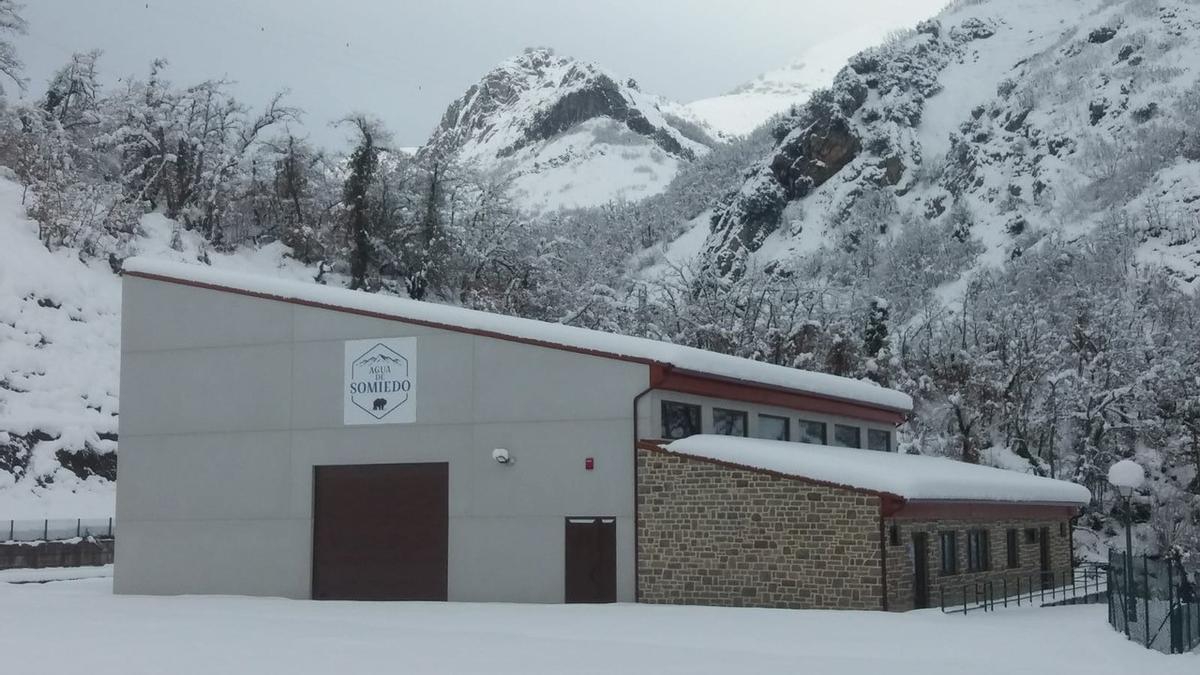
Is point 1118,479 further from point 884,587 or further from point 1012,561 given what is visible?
point 1012,561

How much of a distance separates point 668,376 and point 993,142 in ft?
243

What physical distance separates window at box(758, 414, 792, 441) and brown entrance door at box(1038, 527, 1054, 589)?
7406 mm

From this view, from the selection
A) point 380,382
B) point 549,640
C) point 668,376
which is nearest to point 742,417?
point 668,376

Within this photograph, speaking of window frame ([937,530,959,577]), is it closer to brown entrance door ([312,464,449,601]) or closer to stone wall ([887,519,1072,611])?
stone wall ([887,519,1072,611])

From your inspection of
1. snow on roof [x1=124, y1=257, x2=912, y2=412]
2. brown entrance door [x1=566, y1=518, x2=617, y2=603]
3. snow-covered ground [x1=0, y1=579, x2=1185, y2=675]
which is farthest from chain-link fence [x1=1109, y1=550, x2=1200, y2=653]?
brown entrance door [x1=566, y1=518, x2=617, y2=603]

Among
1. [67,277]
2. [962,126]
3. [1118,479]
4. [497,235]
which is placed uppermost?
[962,126]

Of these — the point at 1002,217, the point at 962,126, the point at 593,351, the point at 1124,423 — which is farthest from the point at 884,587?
the point at 962,126

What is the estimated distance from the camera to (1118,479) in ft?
73.3

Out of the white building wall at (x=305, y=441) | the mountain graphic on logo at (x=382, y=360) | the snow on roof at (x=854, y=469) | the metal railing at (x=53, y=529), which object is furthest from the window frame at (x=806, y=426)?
the metal railing at (x=53, y=529)

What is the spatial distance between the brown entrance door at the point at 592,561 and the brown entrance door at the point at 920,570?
5756 mm

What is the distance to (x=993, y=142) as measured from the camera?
Result: 9481 centimetres

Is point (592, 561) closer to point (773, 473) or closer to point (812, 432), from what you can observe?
point (773, 473)

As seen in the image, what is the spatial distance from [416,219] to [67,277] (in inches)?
694

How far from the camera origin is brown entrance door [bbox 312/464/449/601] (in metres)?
Answer: 28.6
